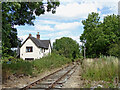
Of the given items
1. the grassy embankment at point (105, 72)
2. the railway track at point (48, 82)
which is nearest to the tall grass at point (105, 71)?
the grassy embankment at point (105, 72)

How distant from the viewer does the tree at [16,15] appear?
5.25 meters

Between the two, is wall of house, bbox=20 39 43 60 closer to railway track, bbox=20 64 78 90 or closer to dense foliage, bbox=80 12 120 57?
dense foliage, bbox=80 12 120 57

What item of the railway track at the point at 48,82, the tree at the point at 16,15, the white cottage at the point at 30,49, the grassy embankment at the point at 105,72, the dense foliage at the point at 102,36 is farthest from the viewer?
the white cottage at the point at 30,49

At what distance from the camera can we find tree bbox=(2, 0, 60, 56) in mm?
5246

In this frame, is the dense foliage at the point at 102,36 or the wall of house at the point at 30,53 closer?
the dense foliage at the point at 102,36

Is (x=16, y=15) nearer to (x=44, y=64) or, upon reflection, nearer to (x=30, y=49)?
(x=44, y=64)

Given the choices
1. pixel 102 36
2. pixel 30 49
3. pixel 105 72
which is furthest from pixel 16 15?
pixel 30 49

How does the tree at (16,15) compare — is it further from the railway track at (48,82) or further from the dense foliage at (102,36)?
the dense foliage at (102,36)

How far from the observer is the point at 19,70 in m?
11.9

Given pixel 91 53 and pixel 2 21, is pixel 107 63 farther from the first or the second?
pixel 91 53

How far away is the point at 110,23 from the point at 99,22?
698 cm

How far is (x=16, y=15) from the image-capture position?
5672 millimetres

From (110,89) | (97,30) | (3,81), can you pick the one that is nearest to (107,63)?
(110,89)

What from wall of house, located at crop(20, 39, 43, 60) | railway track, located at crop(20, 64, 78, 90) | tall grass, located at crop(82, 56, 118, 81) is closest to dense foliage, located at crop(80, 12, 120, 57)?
wall of house, located at crop(20, 39, 43, 60)
